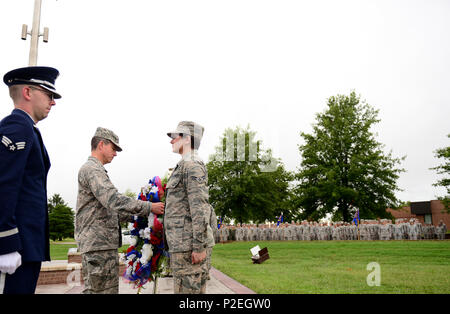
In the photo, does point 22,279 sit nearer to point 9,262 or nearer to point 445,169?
point 9,262

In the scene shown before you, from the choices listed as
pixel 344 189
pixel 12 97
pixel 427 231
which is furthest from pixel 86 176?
pixel 344 189

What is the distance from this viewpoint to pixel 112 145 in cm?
447

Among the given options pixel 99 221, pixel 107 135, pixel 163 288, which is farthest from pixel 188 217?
pixel 163 288

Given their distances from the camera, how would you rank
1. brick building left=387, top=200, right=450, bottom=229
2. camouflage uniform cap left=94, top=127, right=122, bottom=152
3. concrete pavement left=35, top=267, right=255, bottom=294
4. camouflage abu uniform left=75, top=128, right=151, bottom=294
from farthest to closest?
→ brick building left=387, top=200, right=450, bottom=229 → concrete pavement left=35, top=267, right=255, bottom=294 → camouflage uniform cap left=94, top=127, right=122, bottom=152 → camouflage abu uniform left=75, top=128, right=151, bottom=294

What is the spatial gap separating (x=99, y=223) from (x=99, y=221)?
27mm

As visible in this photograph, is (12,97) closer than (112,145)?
Yes

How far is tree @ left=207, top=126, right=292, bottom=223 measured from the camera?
40.6 meters

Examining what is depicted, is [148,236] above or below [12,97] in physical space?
below

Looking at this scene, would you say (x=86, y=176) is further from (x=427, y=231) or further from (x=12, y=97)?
(x=427, y=231)

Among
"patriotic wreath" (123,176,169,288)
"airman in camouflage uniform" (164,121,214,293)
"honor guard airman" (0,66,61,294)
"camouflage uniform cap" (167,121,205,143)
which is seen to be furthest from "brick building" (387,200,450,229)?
"honor guard airman" (0,66,61,294)

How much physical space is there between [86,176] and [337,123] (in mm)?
35858

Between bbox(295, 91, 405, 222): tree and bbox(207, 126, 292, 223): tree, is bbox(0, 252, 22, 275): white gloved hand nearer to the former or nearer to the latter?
bbox(295, 91, 405, 222): tree

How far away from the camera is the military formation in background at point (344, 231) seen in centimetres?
2402

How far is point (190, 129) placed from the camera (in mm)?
3990
